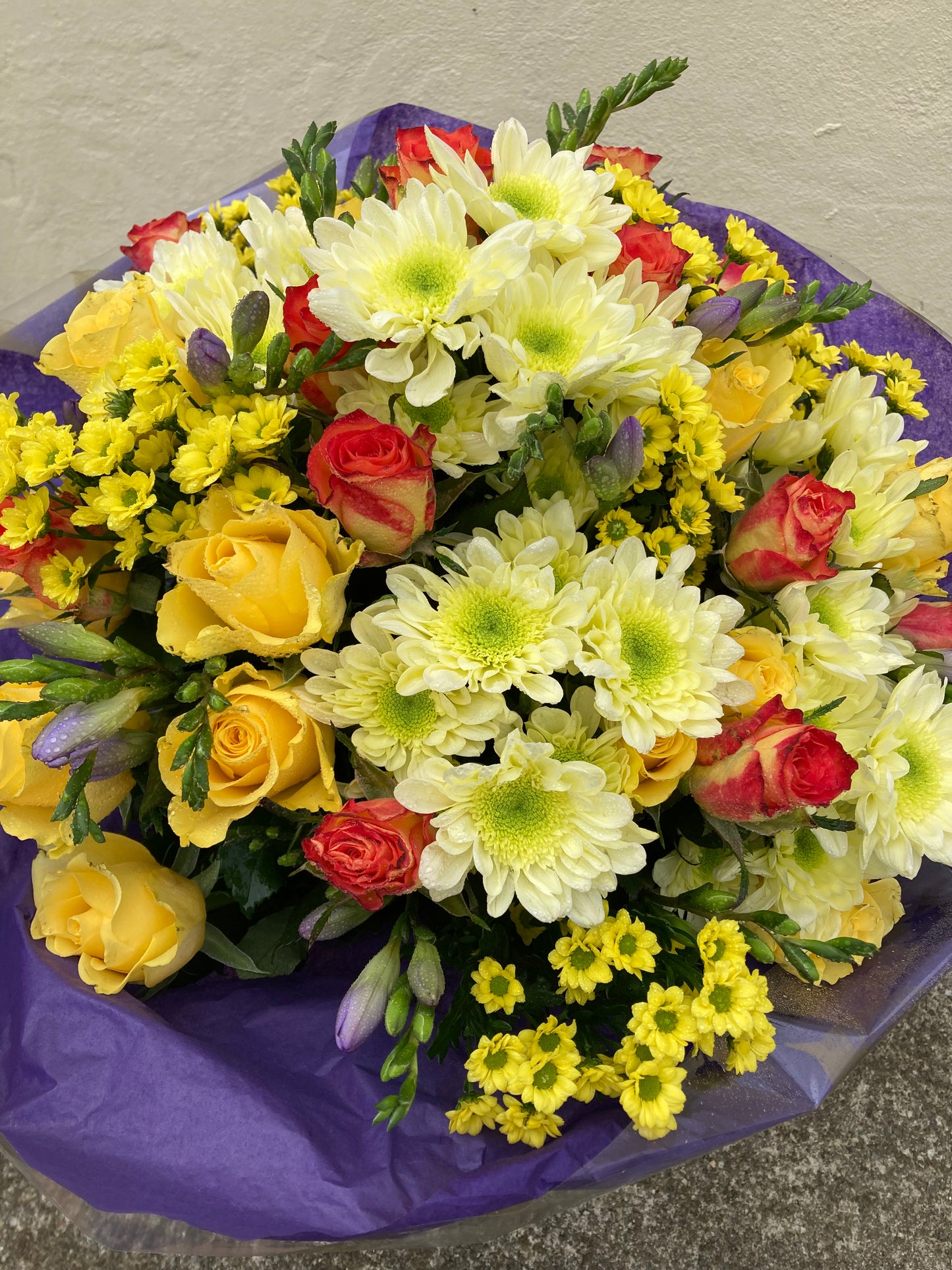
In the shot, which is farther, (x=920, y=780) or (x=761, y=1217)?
(x=761, y=1217)

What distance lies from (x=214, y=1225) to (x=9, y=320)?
0.79 m

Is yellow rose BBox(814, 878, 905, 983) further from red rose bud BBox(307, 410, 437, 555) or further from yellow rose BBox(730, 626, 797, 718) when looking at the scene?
red rose bud BBox(307, 410, 437, 555)

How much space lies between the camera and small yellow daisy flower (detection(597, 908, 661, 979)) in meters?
0.58

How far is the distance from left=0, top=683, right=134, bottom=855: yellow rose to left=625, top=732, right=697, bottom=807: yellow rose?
13.0 inches

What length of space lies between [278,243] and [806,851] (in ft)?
1.73

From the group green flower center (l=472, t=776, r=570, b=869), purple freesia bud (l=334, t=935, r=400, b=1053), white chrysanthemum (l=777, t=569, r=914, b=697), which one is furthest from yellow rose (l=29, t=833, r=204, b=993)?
white chrysanthemum (l=777, t=569, r=914, b=697)

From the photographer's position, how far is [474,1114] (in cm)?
64

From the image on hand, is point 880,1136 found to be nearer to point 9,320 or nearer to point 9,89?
point 9,320

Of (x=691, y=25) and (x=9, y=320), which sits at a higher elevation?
(x=9, y=320)

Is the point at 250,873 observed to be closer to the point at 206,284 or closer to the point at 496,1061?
the point at 496,1061

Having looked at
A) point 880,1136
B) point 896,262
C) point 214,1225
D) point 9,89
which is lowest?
point 880,1136

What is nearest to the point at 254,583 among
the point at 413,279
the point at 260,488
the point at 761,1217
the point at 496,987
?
the point at 260,488

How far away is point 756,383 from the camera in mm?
635

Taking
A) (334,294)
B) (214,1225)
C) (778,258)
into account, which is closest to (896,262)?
(778,258)
